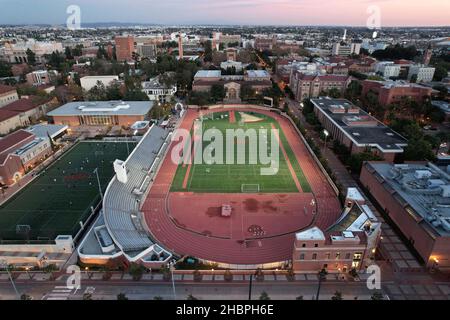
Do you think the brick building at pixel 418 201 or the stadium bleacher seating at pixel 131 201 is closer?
the brick building at pixel 418 201

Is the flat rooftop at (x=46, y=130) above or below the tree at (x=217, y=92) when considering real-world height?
below

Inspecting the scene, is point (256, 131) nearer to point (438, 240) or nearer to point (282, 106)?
point (282, 106)

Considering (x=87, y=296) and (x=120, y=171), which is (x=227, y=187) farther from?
(x=87, y=296)

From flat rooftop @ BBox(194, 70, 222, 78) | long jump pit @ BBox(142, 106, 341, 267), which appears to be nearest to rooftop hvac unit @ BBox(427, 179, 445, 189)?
long jump pit @ BBox(142, 106, 341, 267)

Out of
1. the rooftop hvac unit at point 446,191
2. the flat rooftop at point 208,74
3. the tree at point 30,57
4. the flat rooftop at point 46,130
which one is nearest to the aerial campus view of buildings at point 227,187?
the rooftop hvac unit at point 446,191

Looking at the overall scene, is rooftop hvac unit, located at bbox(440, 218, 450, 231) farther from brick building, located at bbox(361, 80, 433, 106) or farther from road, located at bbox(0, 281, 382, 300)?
brick building, located at bbox(361, 80, 433, 106)

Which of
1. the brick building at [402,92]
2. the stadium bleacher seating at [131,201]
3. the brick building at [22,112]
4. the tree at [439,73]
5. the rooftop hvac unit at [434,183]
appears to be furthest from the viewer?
the tree at [439,73]

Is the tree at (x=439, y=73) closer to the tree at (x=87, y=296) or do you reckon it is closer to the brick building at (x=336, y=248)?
the brick building at (x=336, y=248)
